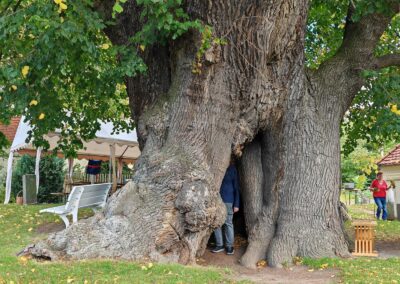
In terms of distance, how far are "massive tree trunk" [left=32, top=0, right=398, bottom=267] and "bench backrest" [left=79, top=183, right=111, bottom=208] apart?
263 centimetres

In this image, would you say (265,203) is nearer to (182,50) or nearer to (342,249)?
(342,249)

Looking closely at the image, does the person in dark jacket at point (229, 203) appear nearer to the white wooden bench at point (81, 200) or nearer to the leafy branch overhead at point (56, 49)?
the leafy branch overhead at point (56, 49)

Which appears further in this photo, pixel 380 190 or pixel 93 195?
pixel 380 190

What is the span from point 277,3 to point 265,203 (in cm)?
373

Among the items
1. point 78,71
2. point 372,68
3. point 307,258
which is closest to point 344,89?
point 372,68

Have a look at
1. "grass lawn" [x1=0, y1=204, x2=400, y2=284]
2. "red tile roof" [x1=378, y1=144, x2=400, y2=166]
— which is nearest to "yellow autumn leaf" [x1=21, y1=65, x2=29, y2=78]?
"grass lawn" [x1=0, y1=204, x2=400, y2=284]

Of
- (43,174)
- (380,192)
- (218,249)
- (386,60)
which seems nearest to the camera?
(218,249)

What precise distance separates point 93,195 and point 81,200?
28.1 inches

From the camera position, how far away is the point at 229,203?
9734 mm

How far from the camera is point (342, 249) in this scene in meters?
9.05

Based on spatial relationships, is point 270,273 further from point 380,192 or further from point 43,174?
point 43,174

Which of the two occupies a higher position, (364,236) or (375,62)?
(375,62)

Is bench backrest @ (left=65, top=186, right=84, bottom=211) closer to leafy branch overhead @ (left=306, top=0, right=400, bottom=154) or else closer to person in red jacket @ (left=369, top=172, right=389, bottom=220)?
leafy branch overhead @ (left=306, top=0, right=400, bottom=154)

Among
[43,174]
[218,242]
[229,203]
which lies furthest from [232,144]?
[43,174]
